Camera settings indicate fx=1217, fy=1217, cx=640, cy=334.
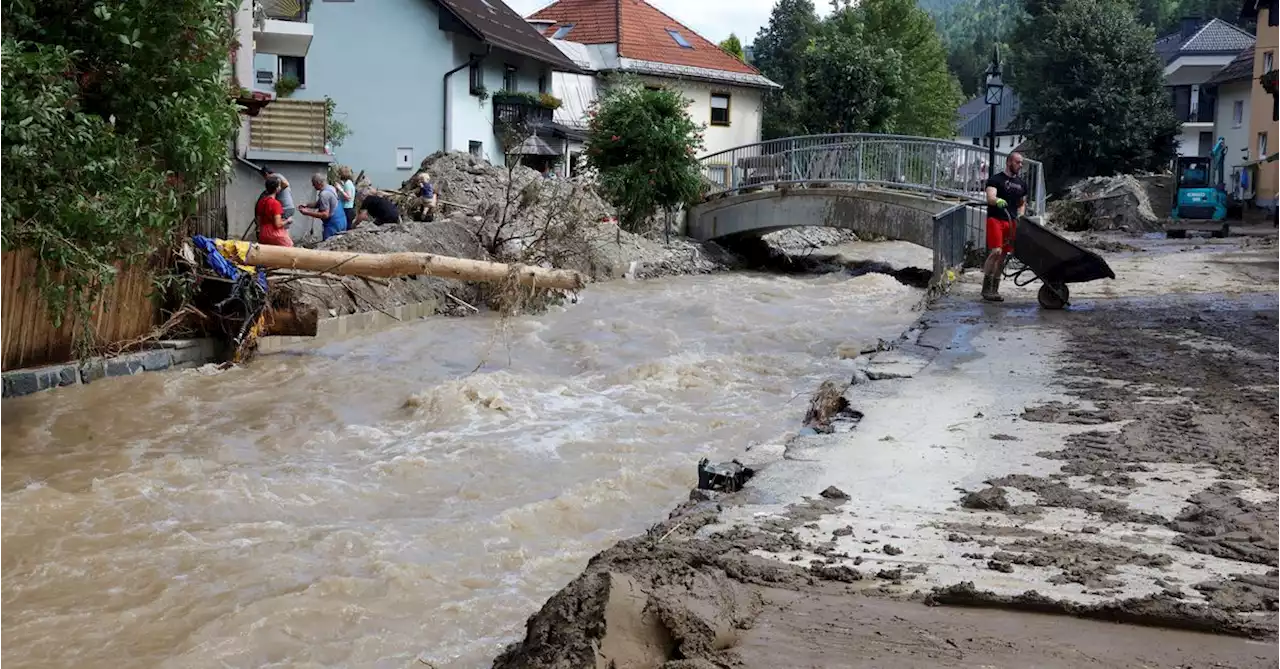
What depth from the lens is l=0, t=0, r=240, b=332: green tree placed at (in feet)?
31.0

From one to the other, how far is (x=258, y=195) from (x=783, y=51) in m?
58.1

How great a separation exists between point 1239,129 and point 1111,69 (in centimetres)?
729

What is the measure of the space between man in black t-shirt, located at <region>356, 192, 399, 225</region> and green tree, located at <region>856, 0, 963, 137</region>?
38.0 m

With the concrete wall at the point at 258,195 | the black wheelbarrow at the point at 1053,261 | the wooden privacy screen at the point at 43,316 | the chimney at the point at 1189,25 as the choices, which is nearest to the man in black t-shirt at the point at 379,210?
the concrete wall at the point at 258,195

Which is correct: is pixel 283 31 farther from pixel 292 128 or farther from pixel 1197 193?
pixel 1197 193

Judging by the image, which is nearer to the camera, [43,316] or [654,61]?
[43,316]

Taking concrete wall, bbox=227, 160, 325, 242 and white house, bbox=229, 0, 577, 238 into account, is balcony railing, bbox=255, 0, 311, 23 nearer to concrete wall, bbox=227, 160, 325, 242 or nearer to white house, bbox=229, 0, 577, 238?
white house, bbox=229, 0, 577, 238

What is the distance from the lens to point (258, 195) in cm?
1855

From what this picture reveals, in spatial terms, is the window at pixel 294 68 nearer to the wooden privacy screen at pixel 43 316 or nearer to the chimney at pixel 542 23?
the chimney at pixel 542 23

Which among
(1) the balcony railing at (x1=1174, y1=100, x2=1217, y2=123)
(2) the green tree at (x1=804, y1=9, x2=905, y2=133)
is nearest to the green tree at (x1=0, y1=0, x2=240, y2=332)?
(2) the green tree at (x1=804, y1=9, x2=905, y2=133)

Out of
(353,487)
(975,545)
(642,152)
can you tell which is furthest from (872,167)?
(975,545)

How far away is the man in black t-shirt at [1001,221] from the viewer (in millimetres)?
14812

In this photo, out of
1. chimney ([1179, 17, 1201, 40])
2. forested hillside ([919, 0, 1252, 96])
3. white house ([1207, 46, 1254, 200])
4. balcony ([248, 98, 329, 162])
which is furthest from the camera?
forested hillside ([919, 0, 1252, 96])

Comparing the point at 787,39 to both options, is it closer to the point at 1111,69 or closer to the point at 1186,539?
the point at 1111,69
